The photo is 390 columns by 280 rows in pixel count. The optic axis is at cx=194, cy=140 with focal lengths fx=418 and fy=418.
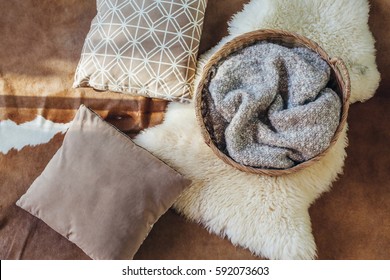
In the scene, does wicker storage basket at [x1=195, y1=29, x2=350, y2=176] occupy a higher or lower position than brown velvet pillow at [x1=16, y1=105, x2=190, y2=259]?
higher

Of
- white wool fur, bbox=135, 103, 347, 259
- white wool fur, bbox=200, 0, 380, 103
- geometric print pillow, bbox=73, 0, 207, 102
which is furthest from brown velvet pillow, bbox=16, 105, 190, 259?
white wool fur, bbox=200, 0, 380, 103

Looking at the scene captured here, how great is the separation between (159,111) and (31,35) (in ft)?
1.66

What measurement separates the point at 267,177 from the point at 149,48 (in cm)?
50

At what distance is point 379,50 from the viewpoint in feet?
4.17

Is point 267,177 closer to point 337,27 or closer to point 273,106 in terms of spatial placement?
point 273,106

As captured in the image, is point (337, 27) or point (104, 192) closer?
point (104, 192)

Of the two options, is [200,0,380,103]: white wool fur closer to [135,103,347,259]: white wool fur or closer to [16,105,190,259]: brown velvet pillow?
[135,103,347,259]: white wool fur

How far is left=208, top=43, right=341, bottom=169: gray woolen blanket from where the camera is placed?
1113mm


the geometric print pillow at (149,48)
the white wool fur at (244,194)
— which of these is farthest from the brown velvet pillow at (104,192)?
the geometric print pillow at (149,48)

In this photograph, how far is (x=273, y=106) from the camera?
116 centimetres

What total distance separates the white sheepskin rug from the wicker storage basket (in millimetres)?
56

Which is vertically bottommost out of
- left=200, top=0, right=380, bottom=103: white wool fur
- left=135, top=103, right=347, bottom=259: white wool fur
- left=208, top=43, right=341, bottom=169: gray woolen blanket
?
left=135, top=103, right=347, bottom=259: white wool fur

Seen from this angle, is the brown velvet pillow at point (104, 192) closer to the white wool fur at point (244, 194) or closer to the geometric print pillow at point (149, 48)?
the white wool fur at point (244, 194)

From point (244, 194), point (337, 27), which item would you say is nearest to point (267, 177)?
point (244, 194)
